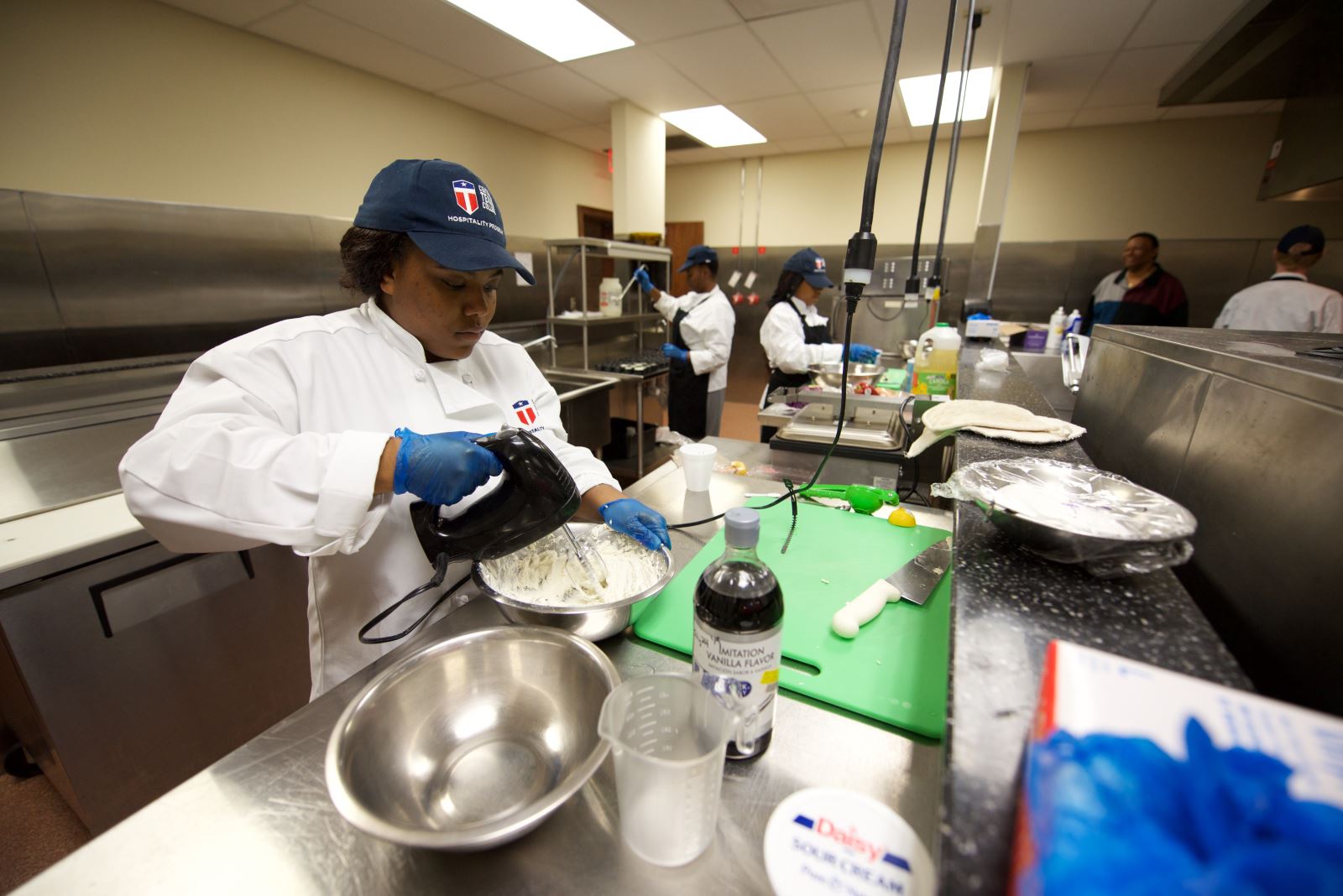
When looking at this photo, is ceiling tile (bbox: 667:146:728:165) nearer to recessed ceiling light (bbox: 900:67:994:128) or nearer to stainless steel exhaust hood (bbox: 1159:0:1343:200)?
recessed ceiling light (bbox: 900:67:994:128)

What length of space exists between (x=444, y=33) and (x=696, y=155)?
3335 mm

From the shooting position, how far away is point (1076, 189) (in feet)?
15.5

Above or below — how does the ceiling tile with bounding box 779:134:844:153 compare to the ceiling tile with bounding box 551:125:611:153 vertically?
above

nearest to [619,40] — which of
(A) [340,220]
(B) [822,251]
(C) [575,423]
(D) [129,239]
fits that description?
(A) [340,220]

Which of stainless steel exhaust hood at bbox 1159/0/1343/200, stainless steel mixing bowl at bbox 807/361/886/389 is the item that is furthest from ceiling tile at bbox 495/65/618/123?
stainless steel exhaust hood at bbox 1159/0/1343/200

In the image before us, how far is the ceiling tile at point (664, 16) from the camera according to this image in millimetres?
2584

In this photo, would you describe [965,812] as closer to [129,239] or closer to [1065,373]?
[1065,373]

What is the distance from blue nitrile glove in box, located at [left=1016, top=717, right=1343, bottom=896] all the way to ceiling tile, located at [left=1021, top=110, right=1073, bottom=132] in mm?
5439

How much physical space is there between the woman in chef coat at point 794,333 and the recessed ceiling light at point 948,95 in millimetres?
1296

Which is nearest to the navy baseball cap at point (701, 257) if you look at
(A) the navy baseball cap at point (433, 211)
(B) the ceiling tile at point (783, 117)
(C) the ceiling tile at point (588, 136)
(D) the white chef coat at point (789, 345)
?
(D) the white chef coat at point (789, 345)

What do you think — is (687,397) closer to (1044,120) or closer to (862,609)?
(862,609)

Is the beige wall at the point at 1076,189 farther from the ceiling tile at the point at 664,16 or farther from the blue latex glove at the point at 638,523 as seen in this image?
the blue latex glove at the point at 638,523

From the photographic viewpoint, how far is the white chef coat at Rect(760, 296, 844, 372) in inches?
128

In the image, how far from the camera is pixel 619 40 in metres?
2.99
